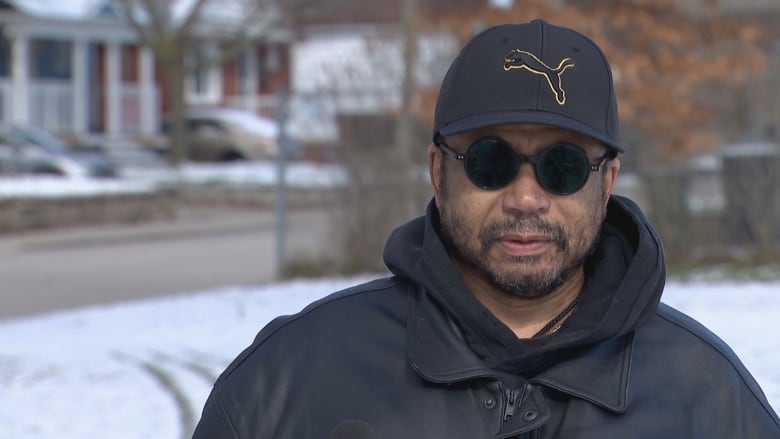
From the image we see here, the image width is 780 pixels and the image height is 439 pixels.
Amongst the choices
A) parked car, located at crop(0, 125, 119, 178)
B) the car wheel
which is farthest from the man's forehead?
the car wheel

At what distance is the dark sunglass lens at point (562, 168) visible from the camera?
87.4 inches

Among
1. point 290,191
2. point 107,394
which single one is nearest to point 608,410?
point 107,394

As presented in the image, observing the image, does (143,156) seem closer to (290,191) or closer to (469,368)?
(290,191)

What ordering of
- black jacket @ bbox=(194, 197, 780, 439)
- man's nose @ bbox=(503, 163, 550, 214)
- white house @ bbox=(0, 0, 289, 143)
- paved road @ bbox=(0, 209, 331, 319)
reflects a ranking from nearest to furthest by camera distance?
black jacket @ bbox=(194, 197, 780, 439), man's nose @ bbox=(503, 163, 550, 214), paved road @ bbox=(0, 209, 331, 319), white house @ bbox=(0, 0, 289, 143)

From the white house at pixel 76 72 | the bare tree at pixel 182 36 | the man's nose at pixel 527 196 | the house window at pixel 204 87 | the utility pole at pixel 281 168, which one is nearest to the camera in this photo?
the man's nose at pixel 527 196

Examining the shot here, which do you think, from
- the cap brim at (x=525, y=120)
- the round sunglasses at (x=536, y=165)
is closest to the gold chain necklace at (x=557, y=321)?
the round sunglasses at (x=536, y=165)

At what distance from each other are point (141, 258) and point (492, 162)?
44.9 feet

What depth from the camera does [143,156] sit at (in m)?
30.8

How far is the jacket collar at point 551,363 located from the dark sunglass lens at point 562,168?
28cm

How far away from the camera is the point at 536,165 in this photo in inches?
87.9

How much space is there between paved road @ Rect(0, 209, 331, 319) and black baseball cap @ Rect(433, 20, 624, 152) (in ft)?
30.9

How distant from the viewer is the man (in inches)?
84.7

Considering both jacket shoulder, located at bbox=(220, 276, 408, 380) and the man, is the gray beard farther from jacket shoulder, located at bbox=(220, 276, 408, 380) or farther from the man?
jacket shoulder, located at bbox=(220, 276, 408, 380)

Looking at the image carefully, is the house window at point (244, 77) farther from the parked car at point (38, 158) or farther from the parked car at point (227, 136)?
the parked car at point (38, 158)
